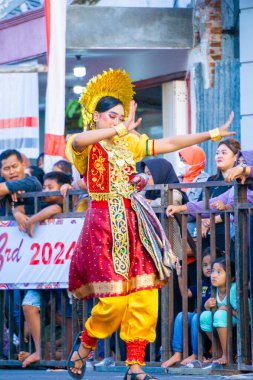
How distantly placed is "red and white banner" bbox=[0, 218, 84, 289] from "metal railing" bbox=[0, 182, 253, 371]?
0.13 m

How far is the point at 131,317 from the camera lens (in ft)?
26.4

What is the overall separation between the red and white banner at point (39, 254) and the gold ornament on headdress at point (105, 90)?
196cm

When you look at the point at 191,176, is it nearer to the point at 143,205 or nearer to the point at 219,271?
the point at 219,271

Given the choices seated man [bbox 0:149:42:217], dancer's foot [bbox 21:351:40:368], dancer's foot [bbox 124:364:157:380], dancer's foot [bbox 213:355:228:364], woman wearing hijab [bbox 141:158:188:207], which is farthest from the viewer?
seated man [bbox 0:149:42:217]

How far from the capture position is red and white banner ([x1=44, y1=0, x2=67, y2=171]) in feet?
39.3

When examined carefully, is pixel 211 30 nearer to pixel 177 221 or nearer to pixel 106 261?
pixel 177 221

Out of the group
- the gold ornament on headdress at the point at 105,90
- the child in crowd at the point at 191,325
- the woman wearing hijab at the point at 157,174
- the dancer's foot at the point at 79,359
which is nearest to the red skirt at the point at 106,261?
the dancer's foot at the point at 79,359

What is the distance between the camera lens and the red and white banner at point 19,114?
1405 centimetres

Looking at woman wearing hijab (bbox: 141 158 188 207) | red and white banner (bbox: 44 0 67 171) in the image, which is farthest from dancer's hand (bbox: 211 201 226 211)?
red and white banner (bbox: 44 0 67 171)

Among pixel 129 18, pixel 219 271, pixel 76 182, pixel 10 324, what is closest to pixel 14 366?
pixel 10 324

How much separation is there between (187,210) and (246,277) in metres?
0.91

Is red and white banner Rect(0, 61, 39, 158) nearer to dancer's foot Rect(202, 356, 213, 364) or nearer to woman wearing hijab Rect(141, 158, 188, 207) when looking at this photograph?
woman wearing hijab Rect(141, 158, 188, 207)

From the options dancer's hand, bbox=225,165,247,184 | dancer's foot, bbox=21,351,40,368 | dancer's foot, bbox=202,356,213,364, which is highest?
dancer's hand, bbox=225,165,247,184

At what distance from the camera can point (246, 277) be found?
A: 902 cm
